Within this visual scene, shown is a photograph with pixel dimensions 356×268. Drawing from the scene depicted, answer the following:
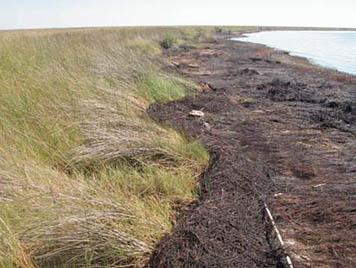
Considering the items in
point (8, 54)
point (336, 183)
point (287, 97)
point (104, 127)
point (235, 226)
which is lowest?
point (287, 97)

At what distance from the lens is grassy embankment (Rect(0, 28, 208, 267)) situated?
2383 millimetres

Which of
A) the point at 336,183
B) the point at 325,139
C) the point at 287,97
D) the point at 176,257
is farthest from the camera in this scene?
the point at 287,97

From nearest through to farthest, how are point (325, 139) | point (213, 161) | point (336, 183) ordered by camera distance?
point (336, 183)
point (213, 161)
point (325, 139)

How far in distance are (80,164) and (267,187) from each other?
204cm

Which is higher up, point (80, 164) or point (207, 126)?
→ point (80, 164)

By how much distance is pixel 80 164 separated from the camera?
3.67 meters

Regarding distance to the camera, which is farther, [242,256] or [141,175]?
[141,175]

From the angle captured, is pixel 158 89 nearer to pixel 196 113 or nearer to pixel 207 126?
pixel 196 113

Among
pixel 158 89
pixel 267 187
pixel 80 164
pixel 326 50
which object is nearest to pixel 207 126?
pixel 158 89

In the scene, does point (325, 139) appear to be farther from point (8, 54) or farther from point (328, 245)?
point (8, 54)

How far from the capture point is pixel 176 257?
249 centimetres

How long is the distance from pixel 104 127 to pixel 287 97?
588 cm

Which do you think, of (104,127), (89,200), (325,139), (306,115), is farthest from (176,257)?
(306,115)

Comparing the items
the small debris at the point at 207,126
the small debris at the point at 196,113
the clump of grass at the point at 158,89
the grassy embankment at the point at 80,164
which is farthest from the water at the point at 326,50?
the grassy embankment at the point at 80,164
